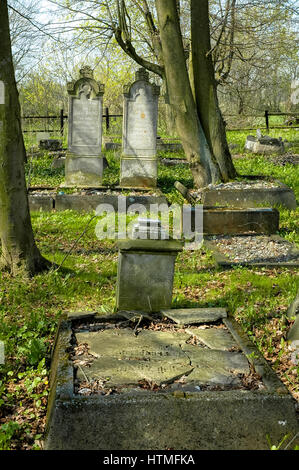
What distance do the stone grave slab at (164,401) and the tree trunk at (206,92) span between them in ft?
26.1

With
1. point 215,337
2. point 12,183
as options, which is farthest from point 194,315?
point 12,183

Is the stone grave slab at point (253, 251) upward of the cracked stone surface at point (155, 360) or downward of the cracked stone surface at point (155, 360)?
upward

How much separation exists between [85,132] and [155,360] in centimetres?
879

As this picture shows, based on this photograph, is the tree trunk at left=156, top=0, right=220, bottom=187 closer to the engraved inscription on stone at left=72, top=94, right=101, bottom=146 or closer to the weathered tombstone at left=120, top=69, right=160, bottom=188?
the weathered tombstone at left=120, top=69, right=160, bottom=188

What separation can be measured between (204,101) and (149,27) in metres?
4.07

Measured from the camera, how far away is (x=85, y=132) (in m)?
12.3

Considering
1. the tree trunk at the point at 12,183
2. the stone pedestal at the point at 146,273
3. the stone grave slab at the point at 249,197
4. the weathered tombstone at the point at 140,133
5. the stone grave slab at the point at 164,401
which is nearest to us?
the stone grave slab at the point at 164,401

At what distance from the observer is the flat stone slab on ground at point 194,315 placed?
5.18 metres

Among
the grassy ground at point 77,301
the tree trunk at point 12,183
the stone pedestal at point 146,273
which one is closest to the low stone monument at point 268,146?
the grassy ground at point 77,301

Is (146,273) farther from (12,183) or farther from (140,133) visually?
(140,133)

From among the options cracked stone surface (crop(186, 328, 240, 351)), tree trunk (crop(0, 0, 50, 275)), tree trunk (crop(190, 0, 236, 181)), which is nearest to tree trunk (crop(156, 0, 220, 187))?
tree trunk (crop(190, 0, 236, 181))

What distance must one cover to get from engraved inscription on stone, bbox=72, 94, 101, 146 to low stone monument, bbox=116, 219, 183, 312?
7.10 metres

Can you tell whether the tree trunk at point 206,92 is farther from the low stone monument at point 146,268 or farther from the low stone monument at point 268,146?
the low stone monument at point 146,268

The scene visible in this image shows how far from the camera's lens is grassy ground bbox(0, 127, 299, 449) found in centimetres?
440
